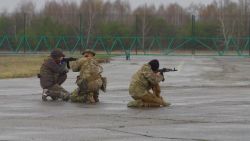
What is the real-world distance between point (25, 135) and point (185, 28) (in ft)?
178

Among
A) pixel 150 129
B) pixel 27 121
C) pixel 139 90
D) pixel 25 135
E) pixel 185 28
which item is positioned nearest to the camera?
pixel 25 135

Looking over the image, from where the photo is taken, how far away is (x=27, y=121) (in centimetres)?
1147

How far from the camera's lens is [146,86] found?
14016mm

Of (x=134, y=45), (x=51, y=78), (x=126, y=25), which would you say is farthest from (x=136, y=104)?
(x=126, y=25)

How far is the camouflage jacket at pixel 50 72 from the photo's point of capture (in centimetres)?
1565

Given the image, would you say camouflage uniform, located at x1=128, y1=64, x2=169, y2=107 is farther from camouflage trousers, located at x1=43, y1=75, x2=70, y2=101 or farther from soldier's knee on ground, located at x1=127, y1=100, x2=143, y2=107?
camouflage trousers, located at x1=43, y1=75, x2=70, y2=101

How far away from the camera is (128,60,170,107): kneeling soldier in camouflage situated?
13875 mm

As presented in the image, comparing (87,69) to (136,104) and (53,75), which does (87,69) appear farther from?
(136,104)

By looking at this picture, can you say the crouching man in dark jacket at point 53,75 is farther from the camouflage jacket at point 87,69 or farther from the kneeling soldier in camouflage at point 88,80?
the camouflage jacket at point 87,69

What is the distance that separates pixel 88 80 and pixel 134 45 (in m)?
34.5

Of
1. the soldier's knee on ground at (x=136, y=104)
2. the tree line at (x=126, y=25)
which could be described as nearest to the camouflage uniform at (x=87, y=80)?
the soldier's knee on ground at (x=136, y=104)

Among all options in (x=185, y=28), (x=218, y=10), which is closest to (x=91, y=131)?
(x=185, y=28)

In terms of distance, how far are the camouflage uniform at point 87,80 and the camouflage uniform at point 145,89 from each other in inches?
47.6

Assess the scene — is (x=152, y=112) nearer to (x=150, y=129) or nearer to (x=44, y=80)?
(x=150, y=129)
